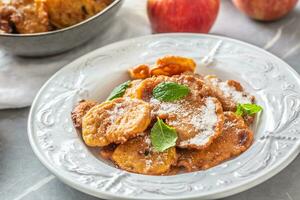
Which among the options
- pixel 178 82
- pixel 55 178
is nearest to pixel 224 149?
pixel 178 82

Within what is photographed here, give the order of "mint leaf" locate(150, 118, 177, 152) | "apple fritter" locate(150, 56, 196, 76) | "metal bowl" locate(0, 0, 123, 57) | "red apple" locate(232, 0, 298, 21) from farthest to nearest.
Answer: "red apple" locate(232, 0, 298, 21) → "metal bowl" locate(0, 0, 123, 57) → "apple fritter" locate(150, 56, 196, 76) → "mint leaf" locate(150, 118, 177, 152)

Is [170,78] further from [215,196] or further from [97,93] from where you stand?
[215,196]

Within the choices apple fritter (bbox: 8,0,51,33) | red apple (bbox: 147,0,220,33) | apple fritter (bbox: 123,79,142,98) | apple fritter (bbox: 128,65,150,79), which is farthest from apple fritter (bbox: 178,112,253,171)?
apple fritter (bbox: 8,0,51,33)

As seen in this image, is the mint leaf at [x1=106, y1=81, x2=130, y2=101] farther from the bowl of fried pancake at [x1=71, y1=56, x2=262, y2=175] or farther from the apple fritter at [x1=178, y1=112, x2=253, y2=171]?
the apple fritter at [x1=178, y1=112, x2=253, y2=171]

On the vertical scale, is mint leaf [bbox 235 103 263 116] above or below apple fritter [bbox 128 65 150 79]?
above

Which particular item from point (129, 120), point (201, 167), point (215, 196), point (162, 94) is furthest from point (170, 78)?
point (215, 196)
